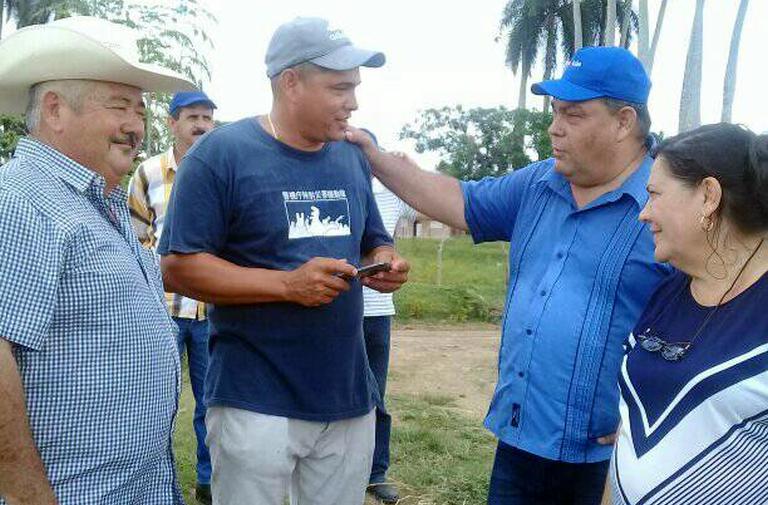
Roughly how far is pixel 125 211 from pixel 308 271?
60 centimetres

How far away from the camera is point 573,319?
2670mm

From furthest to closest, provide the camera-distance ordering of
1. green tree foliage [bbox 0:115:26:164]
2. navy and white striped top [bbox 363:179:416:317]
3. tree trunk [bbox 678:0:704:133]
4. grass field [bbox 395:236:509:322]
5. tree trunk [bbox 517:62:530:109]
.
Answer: tree trunk [bbox 517:62:530:109], tree trunk [bbox 678:0:704:133], green tree foliage [bbox 0:115:26:164], grass field [bbox 395:236:509:322], navy and white striped top [bbox 363:179:416:317]

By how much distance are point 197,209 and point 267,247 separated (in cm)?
28

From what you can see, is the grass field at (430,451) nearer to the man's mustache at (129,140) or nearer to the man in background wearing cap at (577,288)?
the man in background wearing cap at (577,288)

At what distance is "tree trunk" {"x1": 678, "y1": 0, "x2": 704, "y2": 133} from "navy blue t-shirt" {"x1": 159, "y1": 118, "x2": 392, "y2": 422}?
15.3m

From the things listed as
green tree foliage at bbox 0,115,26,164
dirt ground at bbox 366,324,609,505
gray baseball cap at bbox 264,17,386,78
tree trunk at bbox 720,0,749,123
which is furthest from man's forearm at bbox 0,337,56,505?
tree trunk at bbox 720,0,749,123

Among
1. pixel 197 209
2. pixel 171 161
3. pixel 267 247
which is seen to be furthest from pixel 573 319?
pixel 171 161

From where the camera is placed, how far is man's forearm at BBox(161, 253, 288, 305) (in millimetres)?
2680

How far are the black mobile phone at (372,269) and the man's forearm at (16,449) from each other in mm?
1182

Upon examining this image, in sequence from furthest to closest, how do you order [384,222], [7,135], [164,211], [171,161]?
[7,135] → [384,222] → [171,161] → [164,211]

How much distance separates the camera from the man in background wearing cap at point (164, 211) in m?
4.74

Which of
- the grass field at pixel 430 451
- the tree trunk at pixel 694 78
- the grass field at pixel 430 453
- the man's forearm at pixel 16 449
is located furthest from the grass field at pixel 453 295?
the man's forearm at pixel 16 449

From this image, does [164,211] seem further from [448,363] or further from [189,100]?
[448,363]

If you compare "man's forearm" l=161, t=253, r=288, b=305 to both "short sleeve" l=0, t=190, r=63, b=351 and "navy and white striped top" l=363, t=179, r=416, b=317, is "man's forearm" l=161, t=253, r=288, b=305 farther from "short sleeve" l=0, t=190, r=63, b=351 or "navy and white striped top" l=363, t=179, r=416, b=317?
"navy and white striped top" l=363, t=179, r=416, b=317
